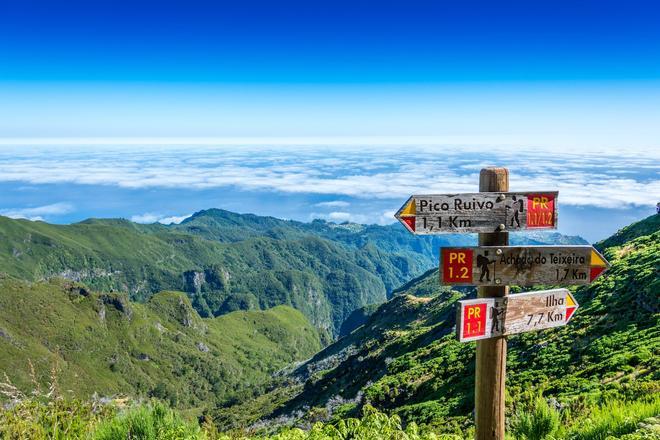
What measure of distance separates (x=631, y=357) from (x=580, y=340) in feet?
27.1

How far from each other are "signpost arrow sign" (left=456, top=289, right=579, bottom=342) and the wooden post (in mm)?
191

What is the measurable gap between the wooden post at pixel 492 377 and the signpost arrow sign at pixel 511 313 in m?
0.19

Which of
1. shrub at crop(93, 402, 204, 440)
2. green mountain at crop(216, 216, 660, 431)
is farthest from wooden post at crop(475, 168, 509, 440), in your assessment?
green mountain at crop(216, 216, 660, 431)

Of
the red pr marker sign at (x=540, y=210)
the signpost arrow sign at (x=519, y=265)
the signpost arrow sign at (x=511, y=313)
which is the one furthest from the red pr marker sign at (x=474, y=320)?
the red pr marker sign at (x=540, y=210)

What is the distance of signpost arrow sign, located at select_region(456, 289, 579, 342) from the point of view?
6.29 metres

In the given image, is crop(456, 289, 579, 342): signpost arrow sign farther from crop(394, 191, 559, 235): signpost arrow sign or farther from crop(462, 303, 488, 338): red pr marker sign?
crop(394, 191, 559, 235): signpost arrow sign

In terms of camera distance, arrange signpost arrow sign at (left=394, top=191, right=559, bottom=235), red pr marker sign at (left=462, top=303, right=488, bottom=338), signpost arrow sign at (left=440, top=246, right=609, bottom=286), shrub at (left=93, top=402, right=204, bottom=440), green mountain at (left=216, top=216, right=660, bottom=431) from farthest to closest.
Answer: green mountain at (left=216, top=216, right=660, bottom=431), shrub at (left=93, top=402, right=204, bottom=440), signpost arrow sign at (left=394, top=191, right=559, bottom=235), signpost arrow sign at (left=440, top=246, right=609, bottom=286), red pr marker sign at (left=462, top=303, right=488, bottom=338)

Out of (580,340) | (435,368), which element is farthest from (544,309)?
(435,368)

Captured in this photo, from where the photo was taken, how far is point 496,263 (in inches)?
255

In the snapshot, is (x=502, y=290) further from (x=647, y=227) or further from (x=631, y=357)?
(x=647, y=227)

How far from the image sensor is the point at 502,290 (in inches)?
261

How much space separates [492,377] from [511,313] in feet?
2.94

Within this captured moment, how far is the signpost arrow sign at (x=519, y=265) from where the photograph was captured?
6.42 m

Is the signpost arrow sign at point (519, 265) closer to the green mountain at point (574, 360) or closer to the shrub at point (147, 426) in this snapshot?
the shrub at point (147, 426)
